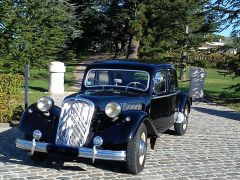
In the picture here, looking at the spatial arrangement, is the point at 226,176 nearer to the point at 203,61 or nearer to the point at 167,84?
the point at 167,84

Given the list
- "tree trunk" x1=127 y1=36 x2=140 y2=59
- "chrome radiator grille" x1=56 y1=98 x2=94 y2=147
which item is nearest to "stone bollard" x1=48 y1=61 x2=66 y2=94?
"chrome radiator grille" x1=56 y1=98 x2=94 y2=147

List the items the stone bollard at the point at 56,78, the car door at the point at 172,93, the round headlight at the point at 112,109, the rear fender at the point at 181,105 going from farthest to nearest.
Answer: the stone bollard at the point at 56,78, the rear fender at the point at 181,105, the car door at the point at 172,93, the round headlight at the point at 112,109

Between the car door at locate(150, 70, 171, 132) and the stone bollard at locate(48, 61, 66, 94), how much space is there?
10225 millimetres

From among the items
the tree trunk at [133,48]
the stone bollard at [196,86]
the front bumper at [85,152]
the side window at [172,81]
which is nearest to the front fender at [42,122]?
the front bumper at [85,152]

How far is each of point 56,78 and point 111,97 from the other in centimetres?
1175

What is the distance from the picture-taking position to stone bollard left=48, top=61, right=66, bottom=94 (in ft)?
59.8

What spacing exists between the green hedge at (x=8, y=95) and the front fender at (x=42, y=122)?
12.0 feet

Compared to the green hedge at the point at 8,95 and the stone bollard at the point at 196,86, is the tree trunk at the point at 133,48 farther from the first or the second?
the green hedge at the point at 8,95

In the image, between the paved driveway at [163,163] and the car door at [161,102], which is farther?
the car door at [161,102]

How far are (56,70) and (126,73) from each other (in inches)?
433

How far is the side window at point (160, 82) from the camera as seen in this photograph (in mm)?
7891

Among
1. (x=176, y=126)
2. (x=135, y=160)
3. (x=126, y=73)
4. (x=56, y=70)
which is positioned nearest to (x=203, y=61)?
(x=56, y=70)

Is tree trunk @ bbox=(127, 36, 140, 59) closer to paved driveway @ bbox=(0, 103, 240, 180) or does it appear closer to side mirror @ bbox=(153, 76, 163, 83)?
paved driveway @ bbox=(0, 103, 240, 180)

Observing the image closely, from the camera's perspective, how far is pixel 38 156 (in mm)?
6883
